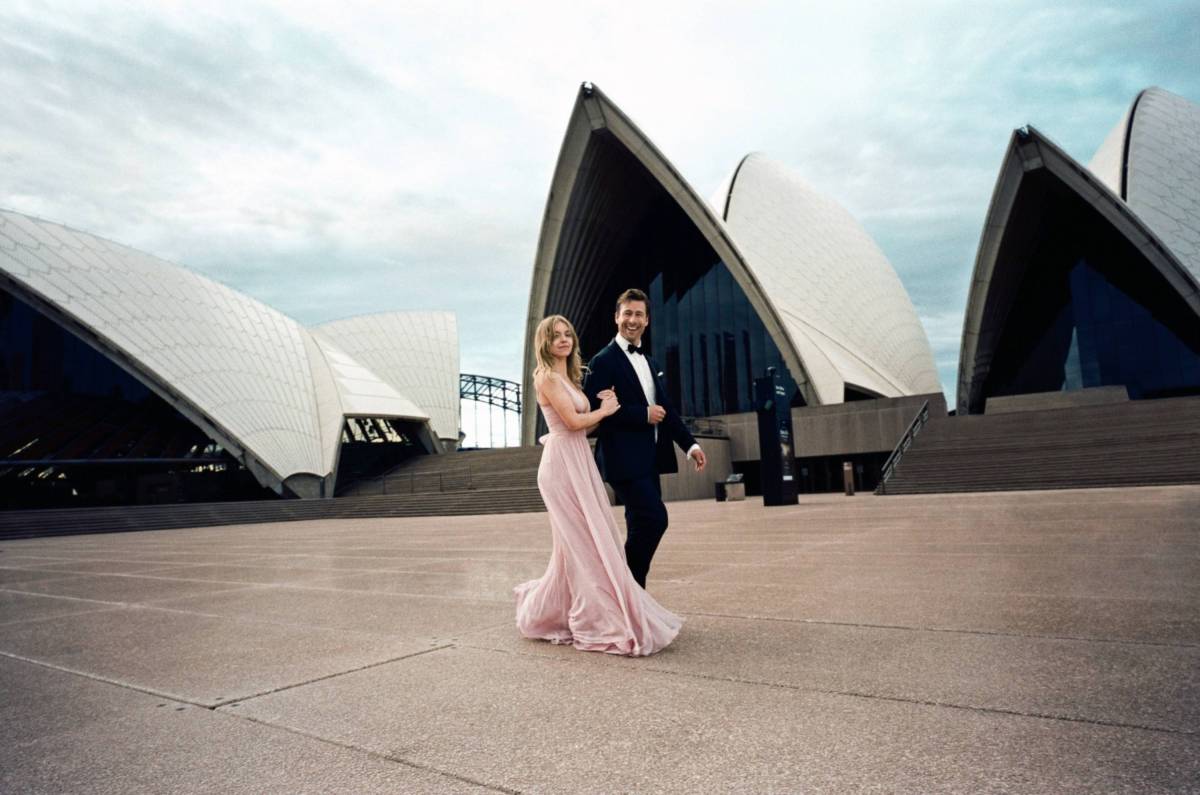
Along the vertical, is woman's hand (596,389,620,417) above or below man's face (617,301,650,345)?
below

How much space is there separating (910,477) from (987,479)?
1.62 meters

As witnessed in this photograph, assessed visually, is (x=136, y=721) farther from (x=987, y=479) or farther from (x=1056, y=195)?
(x=1056, y=195)

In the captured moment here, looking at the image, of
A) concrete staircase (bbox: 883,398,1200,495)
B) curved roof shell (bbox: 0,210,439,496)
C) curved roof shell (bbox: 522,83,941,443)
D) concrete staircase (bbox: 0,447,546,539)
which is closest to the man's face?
concrete staircase (bbox: 0,447,546,539)

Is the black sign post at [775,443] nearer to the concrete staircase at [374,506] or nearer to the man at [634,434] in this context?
the concrete staircase at [374,506]

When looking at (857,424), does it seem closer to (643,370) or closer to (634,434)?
(643,370)

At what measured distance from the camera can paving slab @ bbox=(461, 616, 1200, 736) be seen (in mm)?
2084

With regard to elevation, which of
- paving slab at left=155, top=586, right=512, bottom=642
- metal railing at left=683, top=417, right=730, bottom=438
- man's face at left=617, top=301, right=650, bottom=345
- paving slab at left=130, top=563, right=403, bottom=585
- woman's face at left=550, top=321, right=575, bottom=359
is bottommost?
paving slab at left=130, top=563, right=403, bottom=585

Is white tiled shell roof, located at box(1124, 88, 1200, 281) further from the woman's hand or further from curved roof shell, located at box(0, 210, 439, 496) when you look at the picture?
curved roof shell, located at box(0, 210, 439, 496)

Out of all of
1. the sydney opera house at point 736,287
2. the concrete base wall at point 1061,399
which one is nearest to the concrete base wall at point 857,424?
the sydney opera house at point 736,287

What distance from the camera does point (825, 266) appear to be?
33812mm

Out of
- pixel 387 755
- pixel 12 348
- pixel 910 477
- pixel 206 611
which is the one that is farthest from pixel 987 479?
pixel 12 348

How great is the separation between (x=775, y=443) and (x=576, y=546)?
1253 centimetres

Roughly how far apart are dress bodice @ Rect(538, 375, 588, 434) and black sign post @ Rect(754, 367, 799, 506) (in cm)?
1207

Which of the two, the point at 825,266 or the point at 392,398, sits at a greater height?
the point at 825,266
